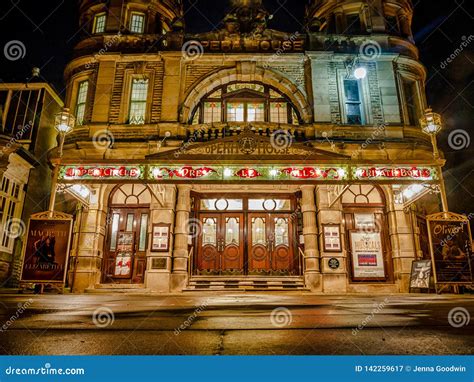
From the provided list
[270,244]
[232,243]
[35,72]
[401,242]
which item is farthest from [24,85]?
[401,242]

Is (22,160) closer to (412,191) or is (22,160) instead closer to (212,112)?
(212,112)

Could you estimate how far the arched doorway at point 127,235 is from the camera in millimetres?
13977

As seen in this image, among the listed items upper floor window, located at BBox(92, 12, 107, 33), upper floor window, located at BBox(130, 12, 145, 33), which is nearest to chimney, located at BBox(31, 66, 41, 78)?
upper floor window, located at BBox(92, 12, 107, 33)

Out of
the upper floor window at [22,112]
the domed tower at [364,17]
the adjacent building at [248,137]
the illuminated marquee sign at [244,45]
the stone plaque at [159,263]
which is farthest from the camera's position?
the upper floor window at [22,112]

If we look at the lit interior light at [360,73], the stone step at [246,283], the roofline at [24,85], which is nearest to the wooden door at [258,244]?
the stone step at [246,283]

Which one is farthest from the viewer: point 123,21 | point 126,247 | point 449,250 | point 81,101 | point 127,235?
point 123,21

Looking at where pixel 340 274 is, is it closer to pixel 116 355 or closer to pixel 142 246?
pixel 142 246

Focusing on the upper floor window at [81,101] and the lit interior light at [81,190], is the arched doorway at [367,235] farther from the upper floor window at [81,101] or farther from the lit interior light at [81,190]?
the upper floor window at [81,101]

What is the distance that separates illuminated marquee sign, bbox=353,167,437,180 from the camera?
32.8ft

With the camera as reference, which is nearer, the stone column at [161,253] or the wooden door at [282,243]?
the stone column at [161,253]

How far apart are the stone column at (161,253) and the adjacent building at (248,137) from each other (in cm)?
5

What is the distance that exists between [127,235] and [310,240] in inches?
327

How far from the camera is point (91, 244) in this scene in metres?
13.5

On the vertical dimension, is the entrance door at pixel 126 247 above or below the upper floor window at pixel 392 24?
below
